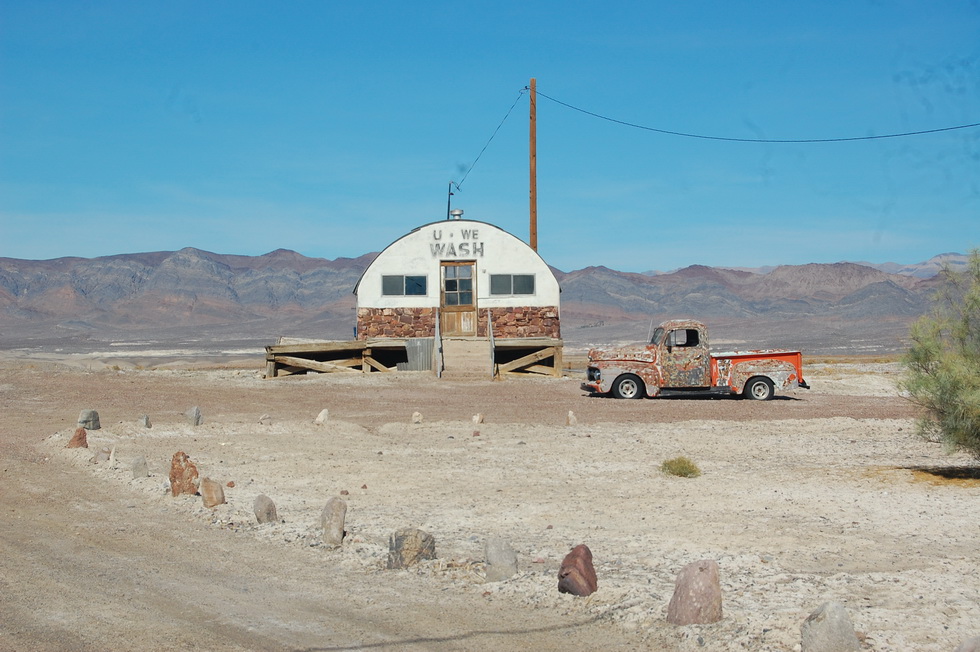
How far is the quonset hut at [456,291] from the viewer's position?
3331cm

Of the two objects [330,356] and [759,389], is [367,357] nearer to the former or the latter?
[330,356]

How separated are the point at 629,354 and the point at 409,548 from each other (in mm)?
16887

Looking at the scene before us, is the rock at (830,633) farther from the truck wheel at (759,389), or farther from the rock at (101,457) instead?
the truck wheel at (759,389)

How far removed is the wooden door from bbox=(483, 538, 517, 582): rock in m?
25.2

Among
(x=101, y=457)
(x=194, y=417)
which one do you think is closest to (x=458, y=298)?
(x=194, y=417)

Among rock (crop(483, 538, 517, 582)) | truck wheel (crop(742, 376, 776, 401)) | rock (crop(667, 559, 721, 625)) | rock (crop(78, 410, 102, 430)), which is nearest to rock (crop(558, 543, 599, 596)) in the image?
rock (crop(483, 538, 517, 582))

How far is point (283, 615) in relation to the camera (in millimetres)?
7465

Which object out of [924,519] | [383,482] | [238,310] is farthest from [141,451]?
[238,310]

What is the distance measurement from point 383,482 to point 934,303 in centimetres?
755

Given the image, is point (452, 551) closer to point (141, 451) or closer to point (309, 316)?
point (141, 451)

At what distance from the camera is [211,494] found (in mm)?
11250

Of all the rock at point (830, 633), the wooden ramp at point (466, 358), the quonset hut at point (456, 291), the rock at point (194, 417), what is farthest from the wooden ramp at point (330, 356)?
the rock at point (830, 633)

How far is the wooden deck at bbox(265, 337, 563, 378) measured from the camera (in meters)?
→ 31.6

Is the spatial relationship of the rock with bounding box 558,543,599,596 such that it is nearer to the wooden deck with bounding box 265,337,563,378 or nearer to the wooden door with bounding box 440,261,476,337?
the wooden deck with bounding box 265,337,563,378
